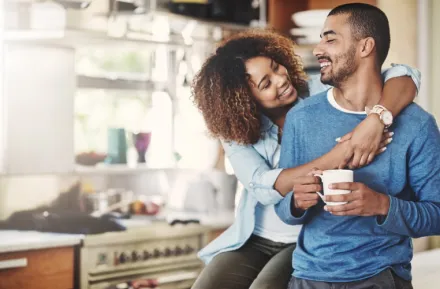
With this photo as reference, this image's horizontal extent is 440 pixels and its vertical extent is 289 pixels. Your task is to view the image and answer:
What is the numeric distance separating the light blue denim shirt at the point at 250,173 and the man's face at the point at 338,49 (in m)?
0.25

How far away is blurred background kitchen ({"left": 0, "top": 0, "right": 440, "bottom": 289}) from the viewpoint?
6.14 feet

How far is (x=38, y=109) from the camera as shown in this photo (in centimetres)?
200

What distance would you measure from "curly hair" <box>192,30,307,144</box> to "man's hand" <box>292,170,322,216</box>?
0.31m

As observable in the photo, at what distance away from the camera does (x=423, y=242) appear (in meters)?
1.96

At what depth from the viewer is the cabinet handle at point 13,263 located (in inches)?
68.3

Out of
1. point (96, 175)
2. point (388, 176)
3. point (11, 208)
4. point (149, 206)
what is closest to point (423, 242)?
point (388, 176)

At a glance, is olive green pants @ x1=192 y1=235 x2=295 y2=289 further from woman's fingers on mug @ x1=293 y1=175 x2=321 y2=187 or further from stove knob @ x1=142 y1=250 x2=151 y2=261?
stove knob @ x1=142 y1=250 x2=151 y2=261

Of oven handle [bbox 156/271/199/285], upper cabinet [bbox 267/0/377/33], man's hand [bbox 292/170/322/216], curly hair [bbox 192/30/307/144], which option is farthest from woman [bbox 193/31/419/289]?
upper cabinet [bbox 267/0/377/33]

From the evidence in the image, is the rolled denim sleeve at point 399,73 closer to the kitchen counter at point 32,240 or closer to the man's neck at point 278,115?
the man's neck at point 278,115

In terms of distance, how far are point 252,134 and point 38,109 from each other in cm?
73

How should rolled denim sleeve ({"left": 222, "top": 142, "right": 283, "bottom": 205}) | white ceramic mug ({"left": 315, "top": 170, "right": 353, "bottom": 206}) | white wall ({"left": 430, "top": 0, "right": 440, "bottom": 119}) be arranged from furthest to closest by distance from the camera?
1. white wall ({"left": 430, "top": 0, "right": 440, "bottom": 119})
2. rolled denim sleeve ({"left": 222, "top": 142, "right": 283, "bottom": 205})
3. white ceramic mug ({"left": 315, "top": 170, "right": 353, "bottom": 206})

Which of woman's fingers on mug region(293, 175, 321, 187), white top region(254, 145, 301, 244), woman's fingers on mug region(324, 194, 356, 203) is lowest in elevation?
white top region(254, 145, 301, 244)

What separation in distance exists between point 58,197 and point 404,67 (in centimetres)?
126

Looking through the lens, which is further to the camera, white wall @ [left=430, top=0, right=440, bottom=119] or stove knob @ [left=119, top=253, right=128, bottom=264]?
stove knob @ [left=119, top=253, right=128, bottom=264]
